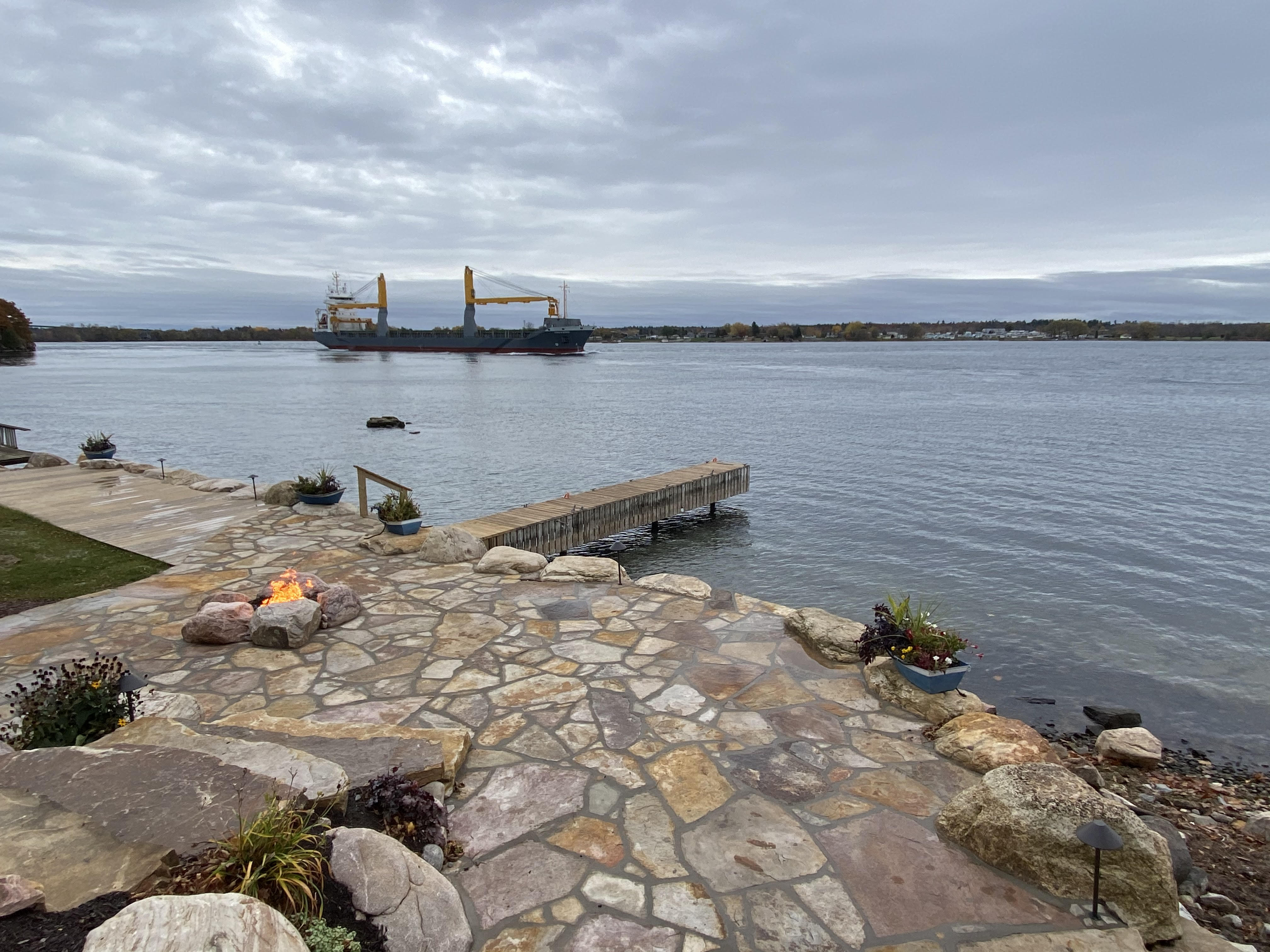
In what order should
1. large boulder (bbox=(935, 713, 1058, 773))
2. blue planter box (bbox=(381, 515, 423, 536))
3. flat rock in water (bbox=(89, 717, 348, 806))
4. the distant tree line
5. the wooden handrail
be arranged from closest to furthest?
flat rock in water (bbox=(89, 717, 348, 806)), large boulder (bbox=(935, 713, 1058, 773)), blue planter box (bbox=(381, 515, 423, 536)), the wooden handrail, the distant tree line

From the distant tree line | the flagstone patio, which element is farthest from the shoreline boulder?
the distant tree line

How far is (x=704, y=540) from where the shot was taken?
16031 millimetres

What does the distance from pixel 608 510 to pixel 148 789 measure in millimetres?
11348

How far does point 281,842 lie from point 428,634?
3524 mm

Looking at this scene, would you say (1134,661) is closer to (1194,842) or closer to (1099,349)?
(1194,842)

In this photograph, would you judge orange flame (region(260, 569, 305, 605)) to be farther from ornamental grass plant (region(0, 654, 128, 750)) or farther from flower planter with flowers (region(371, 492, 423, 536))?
flower planter with flowers (region(371, 492, 423, 536))

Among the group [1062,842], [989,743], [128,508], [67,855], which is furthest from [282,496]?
[1062,842]

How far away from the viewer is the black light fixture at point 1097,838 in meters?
3.04

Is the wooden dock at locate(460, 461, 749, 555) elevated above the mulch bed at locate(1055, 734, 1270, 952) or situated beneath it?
elevated above

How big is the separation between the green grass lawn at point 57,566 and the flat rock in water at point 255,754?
4470 millimetres

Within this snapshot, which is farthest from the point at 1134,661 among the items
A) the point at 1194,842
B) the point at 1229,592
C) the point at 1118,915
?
the point at 1118,915

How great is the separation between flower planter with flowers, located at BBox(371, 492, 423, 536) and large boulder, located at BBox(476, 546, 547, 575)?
1477 millimetres

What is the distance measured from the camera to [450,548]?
332 inches

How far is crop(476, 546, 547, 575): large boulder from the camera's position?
801 centimetres
